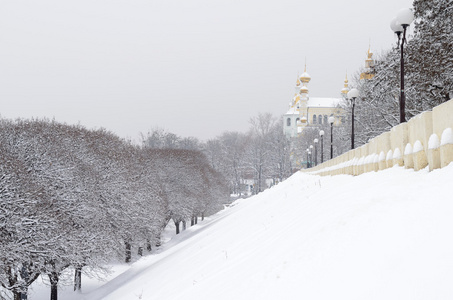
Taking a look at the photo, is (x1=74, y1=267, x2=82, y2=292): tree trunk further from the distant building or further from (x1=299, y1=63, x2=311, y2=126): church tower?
(x1=299, y1=63, x2=311, y2=126): church tower

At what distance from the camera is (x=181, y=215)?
4038 centimetres

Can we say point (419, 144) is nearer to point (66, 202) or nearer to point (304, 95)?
point (66, 202)

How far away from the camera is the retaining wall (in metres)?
5.28

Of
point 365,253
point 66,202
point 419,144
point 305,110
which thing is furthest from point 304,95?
point 365,253

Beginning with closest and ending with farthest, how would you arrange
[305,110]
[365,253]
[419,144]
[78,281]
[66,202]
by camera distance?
[365,253] → [419,144] → [66,202] → [78,281] → [305,110]

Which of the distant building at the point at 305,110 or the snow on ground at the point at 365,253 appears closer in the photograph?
the snow on ground at the point at 365,253

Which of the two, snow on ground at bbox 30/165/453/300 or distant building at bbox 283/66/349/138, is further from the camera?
distant building at bbox 283/66/349/138

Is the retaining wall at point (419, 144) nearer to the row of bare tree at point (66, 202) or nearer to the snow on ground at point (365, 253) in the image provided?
the snow on ground at point (365, 253)

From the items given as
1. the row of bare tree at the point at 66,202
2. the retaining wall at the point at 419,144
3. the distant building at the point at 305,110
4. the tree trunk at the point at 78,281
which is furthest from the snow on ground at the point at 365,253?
the distant building at the point at 305,110

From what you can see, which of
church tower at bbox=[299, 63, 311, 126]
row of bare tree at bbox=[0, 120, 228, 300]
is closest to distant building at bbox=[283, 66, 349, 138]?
church tower at bbox=[299, 63, 311, 126]

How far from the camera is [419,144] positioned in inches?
240

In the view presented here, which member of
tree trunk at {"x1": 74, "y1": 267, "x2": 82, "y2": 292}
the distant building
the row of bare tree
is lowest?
tree trunk at {"x1": 74, "y1": 267, "x2": 82, "y2": 292}

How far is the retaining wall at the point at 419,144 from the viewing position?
5277 mm

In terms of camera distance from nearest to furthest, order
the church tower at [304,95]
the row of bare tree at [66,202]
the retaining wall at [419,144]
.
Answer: the retaining wall at [419,144], the row of bare tree at [66,202], the church tower at [304,95]
